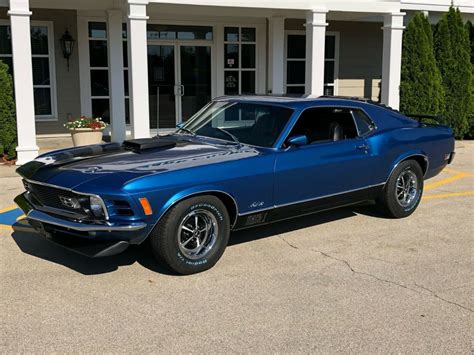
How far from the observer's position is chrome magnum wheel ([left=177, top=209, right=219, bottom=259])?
4.89 meters

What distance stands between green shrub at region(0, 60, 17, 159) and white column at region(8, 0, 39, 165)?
0.51 m

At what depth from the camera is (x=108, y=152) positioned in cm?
561

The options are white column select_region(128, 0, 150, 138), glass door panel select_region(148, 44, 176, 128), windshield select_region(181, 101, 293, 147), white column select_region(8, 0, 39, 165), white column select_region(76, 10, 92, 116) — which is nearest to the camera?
windshield select_region(181, 101, 293, 147)

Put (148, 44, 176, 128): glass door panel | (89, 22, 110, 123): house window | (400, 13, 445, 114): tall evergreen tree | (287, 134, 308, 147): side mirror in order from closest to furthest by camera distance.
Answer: (287, 134, 308, 147): side mirror, (400, 13, 445, 114): tall evergreen tree, (89, 22, 110, 123): house window, (148, 44, 176, 128): glass door panel

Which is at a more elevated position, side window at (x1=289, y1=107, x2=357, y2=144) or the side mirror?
side window at (x1=289, y1=107, x2=357, y2=144)

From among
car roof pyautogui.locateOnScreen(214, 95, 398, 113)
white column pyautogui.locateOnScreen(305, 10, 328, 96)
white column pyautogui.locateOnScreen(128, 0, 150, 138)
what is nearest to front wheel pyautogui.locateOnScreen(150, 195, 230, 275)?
car roof pyautogui.locateOnScreen(214, 95, 398, 113)

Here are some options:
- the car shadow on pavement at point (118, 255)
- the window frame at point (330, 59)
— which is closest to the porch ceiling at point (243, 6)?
the window frame at point (330, 59)

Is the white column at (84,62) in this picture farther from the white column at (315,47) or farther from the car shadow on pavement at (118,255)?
the car shadow on pavement at (118,255)

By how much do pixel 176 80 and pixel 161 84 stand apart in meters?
0.40

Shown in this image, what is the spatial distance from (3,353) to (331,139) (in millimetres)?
3941

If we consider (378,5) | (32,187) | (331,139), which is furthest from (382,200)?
(378,5)

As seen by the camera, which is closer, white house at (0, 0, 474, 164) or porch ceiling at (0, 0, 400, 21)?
white house at (0, 0, 474, 164)

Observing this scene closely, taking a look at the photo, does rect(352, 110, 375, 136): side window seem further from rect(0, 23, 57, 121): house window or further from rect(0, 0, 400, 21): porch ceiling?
rect(0, 23, 57, 121): house window

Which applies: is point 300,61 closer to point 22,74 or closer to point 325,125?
point 22,74
